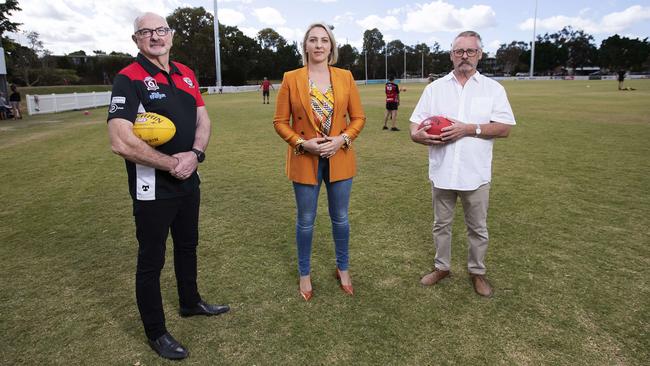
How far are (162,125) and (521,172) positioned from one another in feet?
23.7

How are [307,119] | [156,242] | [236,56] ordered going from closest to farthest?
[156,242] → [307,119] → [236,56]

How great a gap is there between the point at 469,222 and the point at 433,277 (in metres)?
0.63

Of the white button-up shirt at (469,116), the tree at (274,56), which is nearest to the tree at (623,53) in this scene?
the tree at (274,56)

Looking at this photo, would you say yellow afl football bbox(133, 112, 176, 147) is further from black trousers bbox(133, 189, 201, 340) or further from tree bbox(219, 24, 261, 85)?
tree bbox(219, 24, 261, 85)

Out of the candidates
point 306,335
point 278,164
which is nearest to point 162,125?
point 306,335

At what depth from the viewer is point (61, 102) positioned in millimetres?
26391

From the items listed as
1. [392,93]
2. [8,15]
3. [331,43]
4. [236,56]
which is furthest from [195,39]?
[331,43]

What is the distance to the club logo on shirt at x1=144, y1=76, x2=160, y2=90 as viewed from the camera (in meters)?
2.64

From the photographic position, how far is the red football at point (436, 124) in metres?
3.44

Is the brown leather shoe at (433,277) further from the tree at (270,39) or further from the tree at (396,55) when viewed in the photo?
the tree at (396,55)

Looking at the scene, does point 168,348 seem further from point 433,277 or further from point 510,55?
point 510,55

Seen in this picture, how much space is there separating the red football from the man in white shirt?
4 cm

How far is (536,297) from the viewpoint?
3.67 metres

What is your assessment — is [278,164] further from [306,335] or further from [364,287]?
[306,335]
